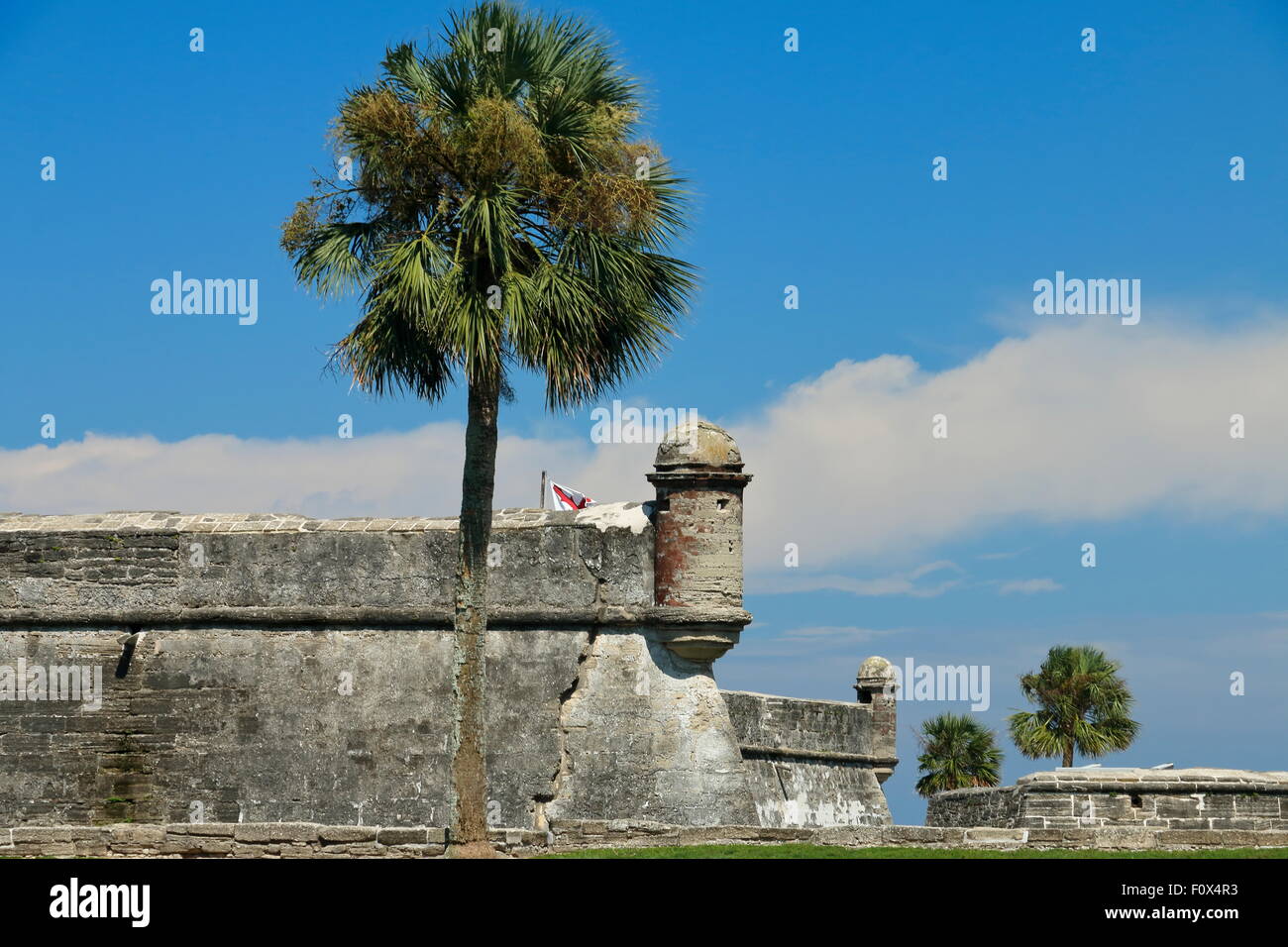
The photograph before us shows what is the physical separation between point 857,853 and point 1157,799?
3973 mm

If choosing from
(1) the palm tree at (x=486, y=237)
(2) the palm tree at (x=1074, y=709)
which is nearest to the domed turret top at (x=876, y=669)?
(2) the palm tree at (x=1074, y=709)

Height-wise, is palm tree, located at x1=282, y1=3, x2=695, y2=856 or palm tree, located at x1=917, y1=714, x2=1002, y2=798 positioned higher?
palm tree, located at x1=282, y1=3, x2=695, y2=856

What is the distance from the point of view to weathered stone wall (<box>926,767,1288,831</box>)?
17391 millimetres

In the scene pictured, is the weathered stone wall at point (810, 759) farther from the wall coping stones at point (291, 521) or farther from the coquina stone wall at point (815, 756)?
the wall coping stones at point (291, 521)

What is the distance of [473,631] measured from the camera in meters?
15.0

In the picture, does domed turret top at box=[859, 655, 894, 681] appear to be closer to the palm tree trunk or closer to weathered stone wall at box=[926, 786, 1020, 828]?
weathered stone wall at box=[926, 786, 1020, 828]

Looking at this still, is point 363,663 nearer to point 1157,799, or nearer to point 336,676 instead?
point 336,676

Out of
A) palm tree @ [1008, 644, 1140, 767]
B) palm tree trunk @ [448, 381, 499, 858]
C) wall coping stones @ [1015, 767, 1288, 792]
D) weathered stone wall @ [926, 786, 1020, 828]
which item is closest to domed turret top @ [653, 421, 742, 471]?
palm tree trunk @ [448, 381, 499, 858]

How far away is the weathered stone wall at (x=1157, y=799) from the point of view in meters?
17.4

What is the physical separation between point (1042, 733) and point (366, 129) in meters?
20.6

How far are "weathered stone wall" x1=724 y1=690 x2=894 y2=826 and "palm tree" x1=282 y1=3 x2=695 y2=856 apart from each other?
5.53 m

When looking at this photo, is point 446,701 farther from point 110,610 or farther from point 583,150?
point 583,150

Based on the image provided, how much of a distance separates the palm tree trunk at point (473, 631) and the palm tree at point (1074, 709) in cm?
1891

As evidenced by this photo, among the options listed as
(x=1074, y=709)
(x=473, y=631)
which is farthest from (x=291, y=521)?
(x=1074, y=709)
